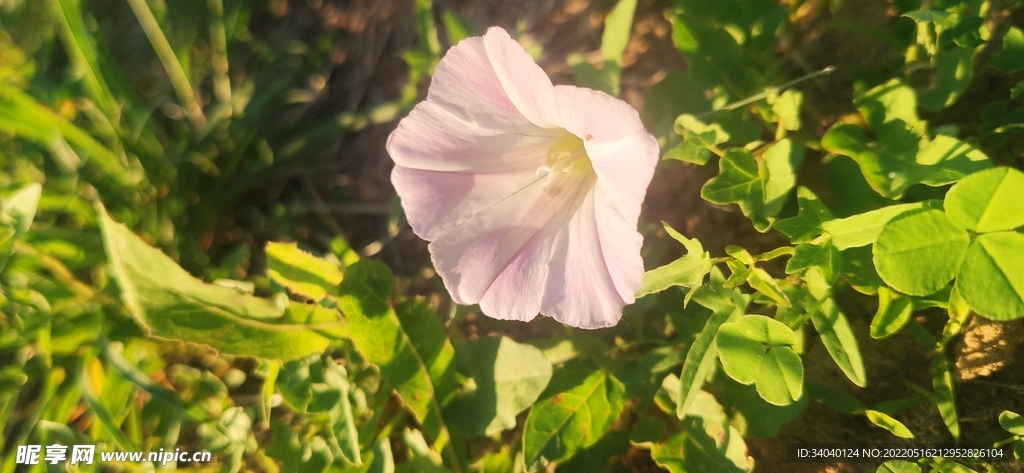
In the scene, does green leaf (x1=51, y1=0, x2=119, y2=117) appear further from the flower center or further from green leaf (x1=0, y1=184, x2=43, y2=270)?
the flower center

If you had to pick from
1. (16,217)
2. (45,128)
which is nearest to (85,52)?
(45,128)

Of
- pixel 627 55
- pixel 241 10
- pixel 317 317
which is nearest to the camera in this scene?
pixel 317 317

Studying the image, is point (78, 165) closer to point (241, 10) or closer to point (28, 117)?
point (28, 117)

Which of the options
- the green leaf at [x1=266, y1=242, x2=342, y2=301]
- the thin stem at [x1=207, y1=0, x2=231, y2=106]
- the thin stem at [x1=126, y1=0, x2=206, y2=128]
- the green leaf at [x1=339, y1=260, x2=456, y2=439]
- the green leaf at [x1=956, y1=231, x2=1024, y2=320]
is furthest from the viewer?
the thin stem at [x1=207, y1=0, x2=231, y2=106]

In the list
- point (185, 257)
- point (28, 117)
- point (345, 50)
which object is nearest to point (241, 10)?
point (345, 50)

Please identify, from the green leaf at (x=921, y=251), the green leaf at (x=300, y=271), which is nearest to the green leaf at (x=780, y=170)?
the green leaf at (x=921, y=251)

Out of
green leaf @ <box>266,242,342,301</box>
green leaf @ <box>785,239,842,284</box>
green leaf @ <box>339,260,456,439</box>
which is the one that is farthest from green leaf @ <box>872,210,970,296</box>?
green leaf @ <box>266,242,342,301</box>
